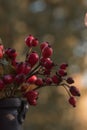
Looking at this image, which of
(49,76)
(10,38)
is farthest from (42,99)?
(49,76)

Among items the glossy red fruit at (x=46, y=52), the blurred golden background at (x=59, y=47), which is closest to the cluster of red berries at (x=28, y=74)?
the glossy red fruit at (x=46, y=52)

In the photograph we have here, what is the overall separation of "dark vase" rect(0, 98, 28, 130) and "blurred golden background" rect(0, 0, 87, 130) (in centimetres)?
571

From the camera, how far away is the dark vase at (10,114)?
1169mm

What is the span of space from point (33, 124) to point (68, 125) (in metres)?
0.46

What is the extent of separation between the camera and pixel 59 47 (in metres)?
7.14

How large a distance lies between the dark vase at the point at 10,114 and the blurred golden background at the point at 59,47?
18.7ft

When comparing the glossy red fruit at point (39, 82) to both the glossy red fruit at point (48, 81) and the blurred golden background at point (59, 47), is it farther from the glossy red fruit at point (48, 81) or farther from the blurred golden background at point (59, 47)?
the blurred golden background at point (59, 47)

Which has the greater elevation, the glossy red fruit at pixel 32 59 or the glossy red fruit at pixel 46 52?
the glossy red fruit at pixel 46 52

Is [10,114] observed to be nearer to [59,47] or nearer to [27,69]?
[27,69]

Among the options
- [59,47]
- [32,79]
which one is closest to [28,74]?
[32,79]

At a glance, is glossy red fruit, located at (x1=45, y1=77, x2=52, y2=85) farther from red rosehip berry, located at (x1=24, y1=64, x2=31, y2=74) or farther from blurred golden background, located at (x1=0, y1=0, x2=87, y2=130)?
blurred golden background, located at (x1=0, y1=0, x2=87, y2=130)

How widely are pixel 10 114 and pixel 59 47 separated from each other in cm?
598

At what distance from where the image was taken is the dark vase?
1169 mm

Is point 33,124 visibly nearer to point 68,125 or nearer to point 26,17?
point 68,125
